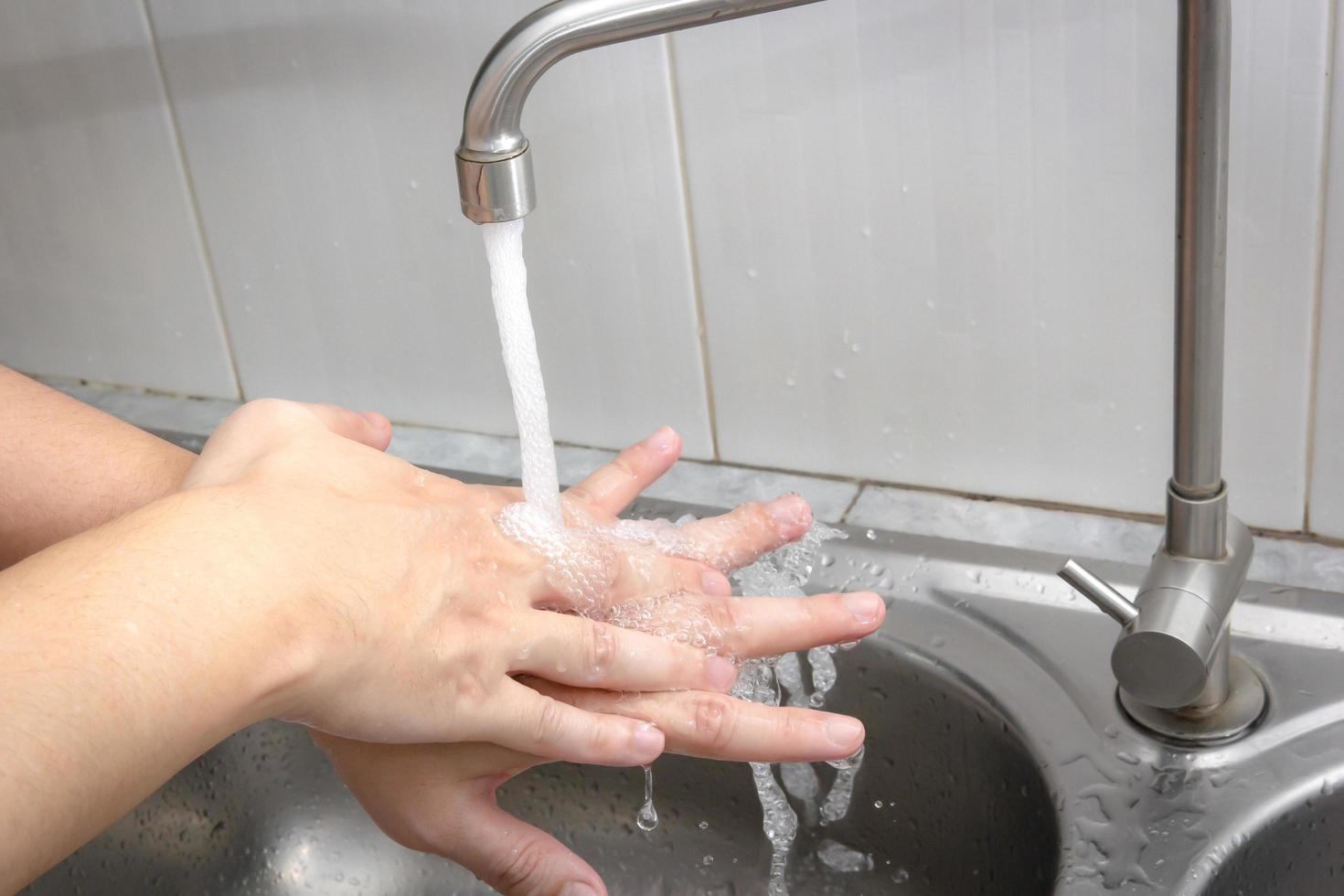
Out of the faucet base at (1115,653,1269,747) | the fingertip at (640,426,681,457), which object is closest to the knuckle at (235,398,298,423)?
the fingertip at (640,426,681,457)

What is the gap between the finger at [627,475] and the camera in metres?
0.80

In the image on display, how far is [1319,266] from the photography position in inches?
28.4

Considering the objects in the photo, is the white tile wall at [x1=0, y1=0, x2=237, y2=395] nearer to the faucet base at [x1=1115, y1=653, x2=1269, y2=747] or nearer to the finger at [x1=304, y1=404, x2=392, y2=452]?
the finger at [x1=304, y1=404, x2=392, y2=452]

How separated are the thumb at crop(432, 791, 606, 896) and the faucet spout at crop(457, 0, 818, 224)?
0.96ft

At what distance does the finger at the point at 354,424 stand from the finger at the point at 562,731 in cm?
19

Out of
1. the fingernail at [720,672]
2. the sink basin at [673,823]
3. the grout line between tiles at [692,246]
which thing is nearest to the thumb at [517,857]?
the fingernail at [720,672]

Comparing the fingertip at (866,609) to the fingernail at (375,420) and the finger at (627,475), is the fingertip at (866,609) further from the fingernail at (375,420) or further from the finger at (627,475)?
the fingernail at (375,420)

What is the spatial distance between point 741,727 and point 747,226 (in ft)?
1.07

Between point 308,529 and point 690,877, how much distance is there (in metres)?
0.39

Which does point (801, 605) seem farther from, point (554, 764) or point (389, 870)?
point (389, 870)

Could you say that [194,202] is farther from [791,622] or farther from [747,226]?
[791,622]

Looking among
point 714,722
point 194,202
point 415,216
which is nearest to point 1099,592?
point 714,722

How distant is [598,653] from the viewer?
2.17 ft

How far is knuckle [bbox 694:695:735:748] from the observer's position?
0.66m
